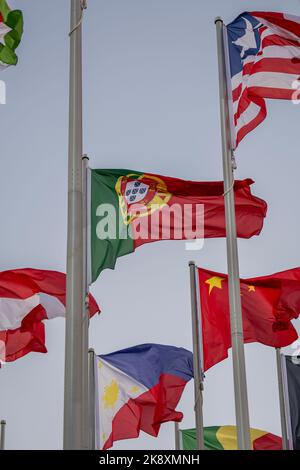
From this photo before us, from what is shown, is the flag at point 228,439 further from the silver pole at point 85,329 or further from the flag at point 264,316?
the silver pole at point 85,329

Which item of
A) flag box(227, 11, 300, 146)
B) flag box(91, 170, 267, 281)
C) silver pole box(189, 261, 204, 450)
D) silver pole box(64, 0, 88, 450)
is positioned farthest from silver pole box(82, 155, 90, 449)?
silver pole box(189, 261, 204, 450)

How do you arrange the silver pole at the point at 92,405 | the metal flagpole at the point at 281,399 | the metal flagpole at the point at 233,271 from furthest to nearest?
1. the metal flagpole at the point at 281,399
2. the silver pole at the point at 92,405
3. the metal flagpole at the point at 233,271

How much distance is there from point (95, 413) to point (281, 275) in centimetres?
503

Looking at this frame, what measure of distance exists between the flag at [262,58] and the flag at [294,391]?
28.8ft

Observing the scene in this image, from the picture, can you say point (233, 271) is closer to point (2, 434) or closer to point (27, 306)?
point (27, 306)

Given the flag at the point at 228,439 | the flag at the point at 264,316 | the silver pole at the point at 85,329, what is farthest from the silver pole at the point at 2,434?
the silver pole at the point at 85,329

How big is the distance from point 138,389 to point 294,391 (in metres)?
4.21

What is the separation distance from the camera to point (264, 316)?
18625 mm

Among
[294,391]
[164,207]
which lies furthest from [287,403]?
[164,207]

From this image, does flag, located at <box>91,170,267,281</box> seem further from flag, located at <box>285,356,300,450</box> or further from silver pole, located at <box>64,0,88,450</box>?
flag, located at <box>285,356,300,450</box>

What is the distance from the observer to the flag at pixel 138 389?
21.0 meters

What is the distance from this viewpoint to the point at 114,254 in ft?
52.8

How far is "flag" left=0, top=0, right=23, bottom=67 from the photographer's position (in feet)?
47.7
